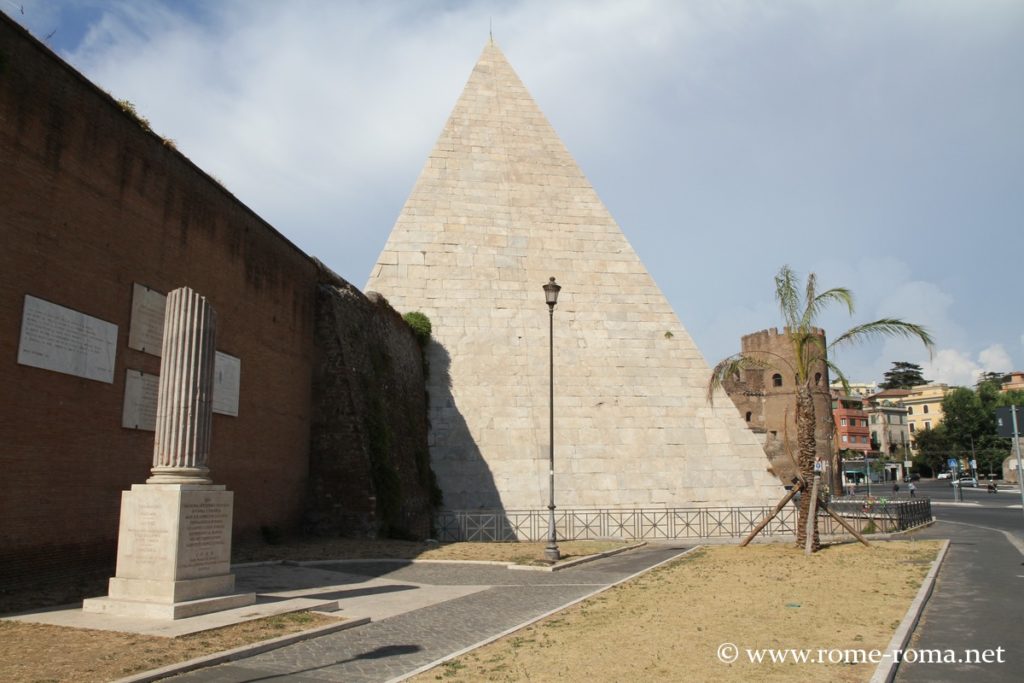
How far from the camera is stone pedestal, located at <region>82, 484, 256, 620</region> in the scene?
7605 mm

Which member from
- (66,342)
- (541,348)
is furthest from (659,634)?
(541,348)

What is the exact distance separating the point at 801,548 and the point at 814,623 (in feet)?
25.1

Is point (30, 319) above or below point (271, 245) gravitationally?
below

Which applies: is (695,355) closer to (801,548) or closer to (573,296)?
(573,296)

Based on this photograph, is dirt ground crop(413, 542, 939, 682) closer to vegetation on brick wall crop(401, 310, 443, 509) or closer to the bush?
vegetation on brick wall crop(401, 310, 443, 509)

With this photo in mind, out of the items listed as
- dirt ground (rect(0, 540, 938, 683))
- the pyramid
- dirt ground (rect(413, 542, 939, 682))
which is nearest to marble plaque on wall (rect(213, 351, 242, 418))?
dirt ground (rect(0, 540, 938, 683))

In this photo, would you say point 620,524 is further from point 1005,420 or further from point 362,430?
point 1005,420

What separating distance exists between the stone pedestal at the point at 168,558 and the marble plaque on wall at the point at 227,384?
546 cm

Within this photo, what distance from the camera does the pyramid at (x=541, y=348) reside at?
67.6 ft

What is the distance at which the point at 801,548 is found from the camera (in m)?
14.8

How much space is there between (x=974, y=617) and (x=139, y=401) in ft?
36.4

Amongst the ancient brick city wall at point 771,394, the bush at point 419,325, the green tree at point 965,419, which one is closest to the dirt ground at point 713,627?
the bush at point 419,325

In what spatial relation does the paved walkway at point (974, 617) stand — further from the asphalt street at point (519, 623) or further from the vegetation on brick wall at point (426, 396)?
the vegetation on brick wall at point (426, 396)

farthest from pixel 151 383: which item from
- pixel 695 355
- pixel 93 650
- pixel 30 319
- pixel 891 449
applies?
pixel 891 449
